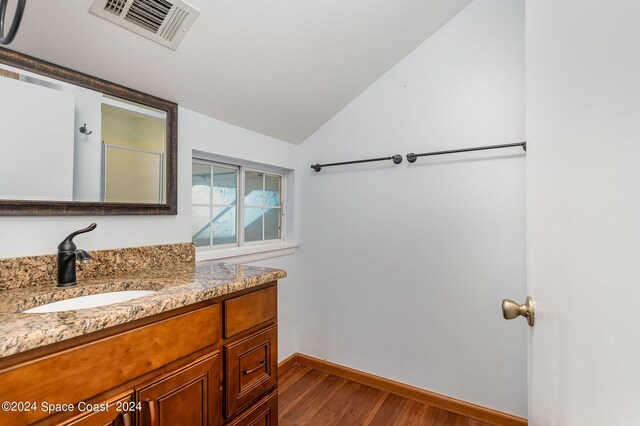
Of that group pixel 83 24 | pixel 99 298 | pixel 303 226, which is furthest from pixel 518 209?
pixel 83 24

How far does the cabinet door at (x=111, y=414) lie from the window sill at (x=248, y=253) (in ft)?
3.09

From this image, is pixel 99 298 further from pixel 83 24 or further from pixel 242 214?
pixel 242 214

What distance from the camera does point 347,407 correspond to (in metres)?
1.93

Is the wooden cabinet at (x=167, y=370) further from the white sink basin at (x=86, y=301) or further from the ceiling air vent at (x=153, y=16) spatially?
the ceiling air vent at (x=153, y=16)

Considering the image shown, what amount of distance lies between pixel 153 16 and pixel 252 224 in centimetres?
143

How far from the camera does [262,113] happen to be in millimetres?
1985

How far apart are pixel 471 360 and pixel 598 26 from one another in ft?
6.48

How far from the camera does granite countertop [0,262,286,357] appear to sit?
0.69 meters

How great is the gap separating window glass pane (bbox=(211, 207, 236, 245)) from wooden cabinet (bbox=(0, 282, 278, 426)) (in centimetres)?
83

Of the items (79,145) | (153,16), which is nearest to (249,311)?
(79,145)

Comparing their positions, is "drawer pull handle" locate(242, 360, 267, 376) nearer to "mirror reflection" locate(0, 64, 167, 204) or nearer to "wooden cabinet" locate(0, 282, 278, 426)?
"wooden cabinet" locate(0, 282, 278, 426)

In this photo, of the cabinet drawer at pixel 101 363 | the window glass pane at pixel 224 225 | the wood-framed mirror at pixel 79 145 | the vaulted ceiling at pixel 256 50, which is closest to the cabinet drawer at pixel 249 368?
the cabinet drawer at pixel 101 363

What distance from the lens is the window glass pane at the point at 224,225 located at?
204 cm

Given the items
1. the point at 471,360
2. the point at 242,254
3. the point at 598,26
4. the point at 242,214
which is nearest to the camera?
the point at 598,26
